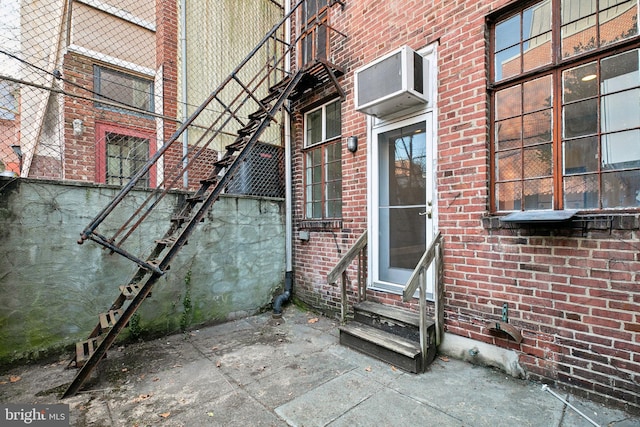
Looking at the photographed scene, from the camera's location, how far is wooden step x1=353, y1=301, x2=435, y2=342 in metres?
2.95

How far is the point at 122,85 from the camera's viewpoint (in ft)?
15.5

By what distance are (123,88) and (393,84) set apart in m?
5.40

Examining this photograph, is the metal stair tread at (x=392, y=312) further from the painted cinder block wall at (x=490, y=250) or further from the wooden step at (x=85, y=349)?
the wooden step at (x=85, y=349)

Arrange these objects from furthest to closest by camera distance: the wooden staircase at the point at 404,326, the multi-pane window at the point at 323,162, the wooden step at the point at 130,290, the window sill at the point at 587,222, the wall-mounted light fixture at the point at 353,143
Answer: the multi-pane window at the point at 323,162
the wall-mounted light fixture at the point at 353,143
the wooden step at the point at 130,290
the wooden staircase at the point at 404,326
the window sill at the point at 587,222

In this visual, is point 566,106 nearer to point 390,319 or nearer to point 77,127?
point 390,319

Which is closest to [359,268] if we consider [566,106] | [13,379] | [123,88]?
[566,106]

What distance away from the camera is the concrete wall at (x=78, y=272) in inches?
112

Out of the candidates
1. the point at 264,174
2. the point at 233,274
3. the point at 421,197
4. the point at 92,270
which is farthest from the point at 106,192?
the point at 421,197

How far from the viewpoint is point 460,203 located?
9.58 feet

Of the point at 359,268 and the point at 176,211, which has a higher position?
the point at 176,211

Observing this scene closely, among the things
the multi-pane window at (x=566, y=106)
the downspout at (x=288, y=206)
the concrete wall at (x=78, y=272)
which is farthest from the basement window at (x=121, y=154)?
the multi-pane window at (x=566, y=106)

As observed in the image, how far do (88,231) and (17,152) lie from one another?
11.0 ft

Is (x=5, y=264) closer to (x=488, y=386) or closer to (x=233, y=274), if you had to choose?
(x=233, y=274)
